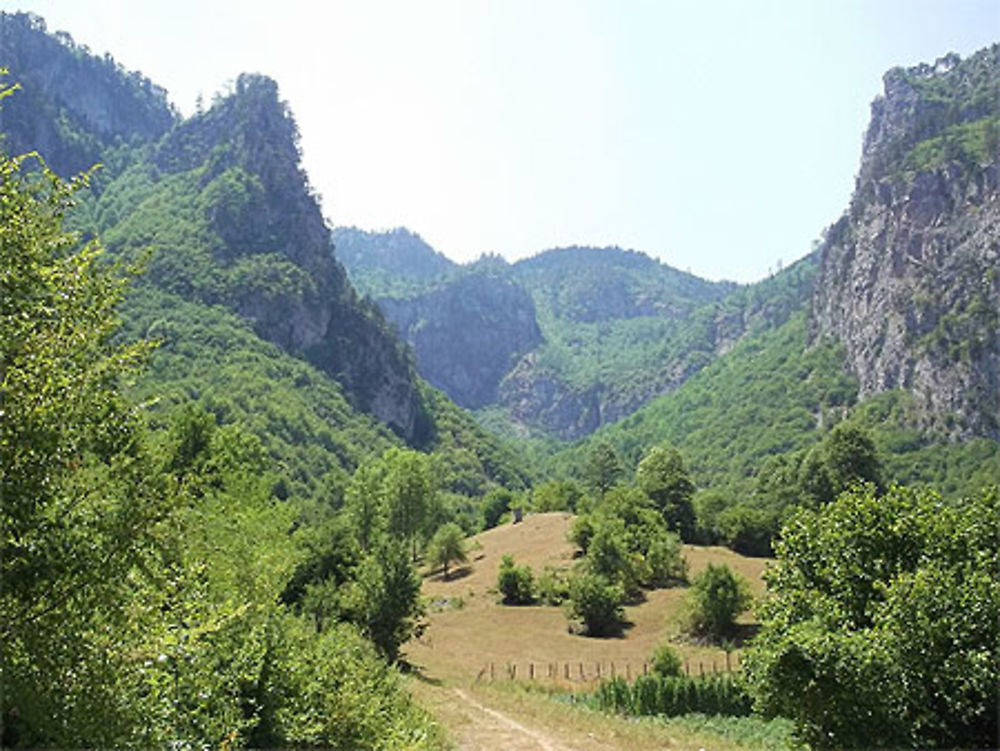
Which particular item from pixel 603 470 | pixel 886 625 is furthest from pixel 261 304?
pixel 886 625

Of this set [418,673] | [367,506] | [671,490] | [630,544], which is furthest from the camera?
[671,490]

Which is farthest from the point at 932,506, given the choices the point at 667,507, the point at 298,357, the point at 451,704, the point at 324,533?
the point at 298,357

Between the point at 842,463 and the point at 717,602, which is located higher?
the point at 842,463

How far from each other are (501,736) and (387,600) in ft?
41.4

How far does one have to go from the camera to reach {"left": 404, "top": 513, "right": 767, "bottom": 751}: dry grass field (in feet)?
87.0

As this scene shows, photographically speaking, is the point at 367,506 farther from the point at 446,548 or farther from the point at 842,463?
the point at 842,463

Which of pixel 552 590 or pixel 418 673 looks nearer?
pixel 418 673

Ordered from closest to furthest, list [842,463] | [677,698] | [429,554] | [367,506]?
[677,698] → [367,506] → [429,554] → [842,463]

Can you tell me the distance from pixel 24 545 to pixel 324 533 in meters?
38.0

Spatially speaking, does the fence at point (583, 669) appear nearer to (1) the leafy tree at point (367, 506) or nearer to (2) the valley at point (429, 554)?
(2) the valley at point (429, 554)

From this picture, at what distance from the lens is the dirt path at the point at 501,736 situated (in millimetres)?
23094

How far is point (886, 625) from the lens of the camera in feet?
48.0

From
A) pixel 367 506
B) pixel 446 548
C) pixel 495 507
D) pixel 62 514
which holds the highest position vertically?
pixel 62 514

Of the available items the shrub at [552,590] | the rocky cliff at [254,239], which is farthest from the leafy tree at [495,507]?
the rocky cliff at [254,239]
